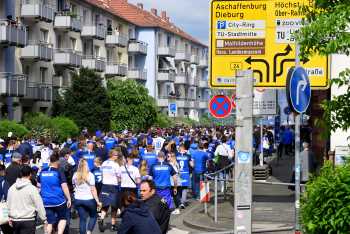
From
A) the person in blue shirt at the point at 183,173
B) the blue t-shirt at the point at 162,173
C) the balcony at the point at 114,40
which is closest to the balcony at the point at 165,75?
the balcony at the point at 114,40

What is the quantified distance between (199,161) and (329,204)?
597 inches

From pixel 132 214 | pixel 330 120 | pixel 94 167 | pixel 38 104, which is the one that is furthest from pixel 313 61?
pixel 38 104

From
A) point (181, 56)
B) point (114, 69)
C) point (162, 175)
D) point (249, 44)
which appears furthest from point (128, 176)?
point (181, 56)

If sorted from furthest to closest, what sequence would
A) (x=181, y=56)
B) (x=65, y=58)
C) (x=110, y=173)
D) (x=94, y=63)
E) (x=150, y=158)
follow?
(x=181, y=56) → (x=94, y=63) → (x=65, y=58) → (x=150, y=158) → (x=110, y=173)

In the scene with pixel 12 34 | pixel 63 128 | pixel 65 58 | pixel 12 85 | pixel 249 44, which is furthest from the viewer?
pixel 65 58

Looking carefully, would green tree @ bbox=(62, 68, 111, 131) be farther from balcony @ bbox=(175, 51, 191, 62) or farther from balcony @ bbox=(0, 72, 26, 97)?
balcony @ bbox=(175, 51, 191, 62)

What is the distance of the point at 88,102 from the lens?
4981 centimetres

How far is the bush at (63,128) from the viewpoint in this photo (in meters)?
40.7

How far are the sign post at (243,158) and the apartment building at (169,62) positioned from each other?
243ft

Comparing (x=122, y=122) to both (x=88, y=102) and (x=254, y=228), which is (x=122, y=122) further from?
(x=254, y=228)

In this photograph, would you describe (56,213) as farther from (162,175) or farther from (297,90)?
(297,90)

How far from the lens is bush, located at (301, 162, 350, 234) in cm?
675

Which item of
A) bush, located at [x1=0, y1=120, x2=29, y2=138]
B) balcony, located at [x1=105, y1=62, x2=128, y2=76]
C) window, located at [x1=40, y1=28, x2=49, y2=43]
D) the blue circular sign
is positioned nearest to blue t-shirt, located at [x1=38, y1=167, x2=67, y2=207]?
the blue circular sign

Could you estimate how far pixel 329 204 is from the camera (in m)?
6.86
